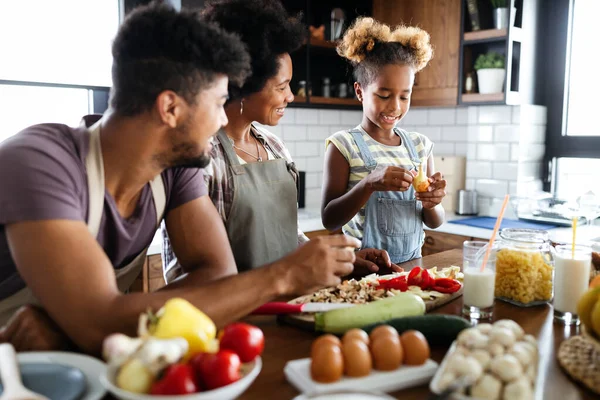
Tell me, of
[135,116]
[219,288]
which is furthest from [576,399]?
[135,116]

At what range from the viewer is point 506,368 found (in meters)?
0.84

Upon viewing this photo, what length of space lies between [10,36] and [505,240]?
2.43 metres

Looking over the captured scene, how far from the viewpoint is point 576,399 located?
2.98 feet

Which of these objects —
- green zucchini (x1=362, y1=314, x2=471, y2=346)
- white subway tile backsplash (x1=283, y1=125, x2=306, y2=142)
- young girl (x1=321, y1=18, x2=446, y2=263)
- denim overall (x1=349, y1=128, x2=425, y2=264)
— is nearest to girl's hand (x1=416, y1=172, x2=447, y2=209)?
young girl (x1=321, y1=18, x2=446, y2=263)

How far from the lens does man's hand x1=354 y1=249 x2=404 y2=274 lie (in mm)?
1726

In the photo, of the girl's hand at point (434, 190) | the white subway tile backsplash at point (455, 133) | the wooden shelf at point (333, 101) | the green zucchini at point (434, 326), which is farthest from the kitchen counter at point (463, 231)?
the green zucchini at point (434, 326)

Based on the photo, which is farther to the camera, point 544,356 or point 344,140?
point 344,140

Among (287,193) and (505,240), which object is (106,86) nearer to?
(287,193)

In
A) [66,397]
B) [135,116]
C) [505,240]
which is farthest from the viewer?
[505,240]

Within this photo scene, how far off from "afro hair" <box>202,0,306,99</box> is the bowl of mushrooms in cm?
112

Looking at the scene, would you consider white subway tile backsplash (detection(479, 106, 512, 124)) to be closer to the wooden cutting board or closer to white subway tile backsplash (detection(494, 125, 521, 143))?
white subway tile backsplash (detection(494, 125, 521, 143))

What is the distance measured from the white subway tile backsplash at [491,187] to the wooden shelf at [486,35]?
0.91 m

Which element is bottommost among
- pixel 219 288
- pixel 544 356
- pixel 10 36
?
pixel 544 356

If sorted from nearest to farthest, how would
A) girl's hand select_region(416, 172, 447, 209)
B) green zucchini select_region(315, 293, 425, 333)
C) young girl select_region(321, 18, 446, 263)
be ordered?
1. green zucchini select_region(315, 293, 425, 333)
2. girl's hand select_region(416, 172, 447, 209)
3. young girl select_region(321, 18, 446, 263)
